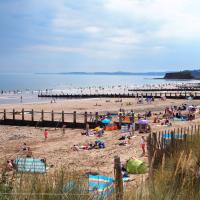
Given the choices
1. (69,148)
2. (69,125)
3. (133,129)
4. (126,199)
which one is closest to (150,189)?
(126,199)

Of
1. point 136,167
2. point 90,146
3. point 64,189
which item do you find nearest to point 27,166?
point 64,189

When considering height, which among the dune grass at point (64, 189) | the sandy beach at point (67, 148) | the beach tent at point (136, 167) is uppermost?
the dune grass at point (64, 189)

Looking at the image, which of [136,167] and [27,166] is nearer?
[27,166]

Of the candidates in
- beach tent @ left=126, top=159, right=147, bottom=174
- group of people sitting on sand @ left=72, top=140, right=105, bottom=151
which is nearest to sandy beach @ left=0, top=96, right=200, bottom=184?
group of people sitting on sand @ left=72, top=140, right=105, bottom=151

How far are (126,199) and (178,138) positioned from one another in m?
6.31

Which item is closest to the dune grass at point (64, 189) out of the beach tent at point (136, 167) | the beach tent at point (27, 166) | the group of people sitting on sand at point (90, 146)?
the beach tent at point (27, 166)

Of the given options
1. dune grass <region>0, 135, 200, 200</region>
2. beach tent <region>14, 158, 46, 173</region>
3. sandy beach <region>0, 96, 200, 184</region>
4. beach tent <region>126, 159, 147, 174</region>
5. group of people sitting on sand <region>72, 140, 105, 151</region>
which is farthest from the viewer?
group of people sitting on sand <region>72, 140, 105, 151</region>

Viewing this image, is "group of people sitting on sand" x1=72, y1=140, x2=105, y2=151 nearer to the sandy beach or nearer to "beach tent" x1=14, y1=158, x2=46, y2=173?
the sandy beach

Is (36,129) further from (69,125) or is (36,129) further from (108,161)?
(108,161)

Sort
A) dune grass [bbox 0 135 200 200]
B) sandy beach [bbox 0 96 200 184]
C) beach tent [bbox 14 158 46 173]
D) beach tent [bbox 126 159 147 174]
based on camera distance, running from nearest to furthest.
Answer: dune grass [bbox 0 135 200 200]
beach tent [bbox 14 158 46 173]
beach tent [bbox 126 159 147 174]
sandy beach [bbox 0 96 200 184]

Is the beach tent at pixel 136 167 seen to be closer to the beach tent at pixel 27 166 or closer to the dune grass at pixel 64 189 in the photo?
the beach tent at pixel 27 166

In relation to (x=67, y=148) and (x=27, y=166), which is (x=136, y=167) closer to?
(x=27, y=166)

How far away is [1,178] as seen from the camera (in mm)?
4715

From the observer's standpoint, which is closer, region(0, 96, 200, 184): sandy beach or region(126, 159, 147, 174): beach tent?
region(126, 159, 147, 174): beach tent
